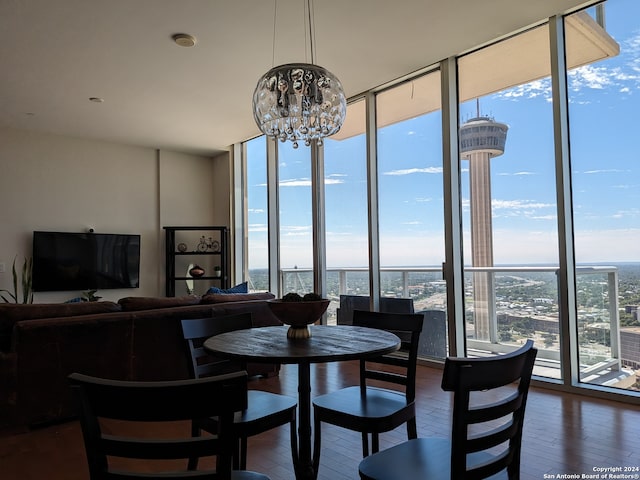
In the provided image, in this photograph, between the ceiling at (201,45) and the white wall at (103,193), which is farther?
the white wall at (103,193)

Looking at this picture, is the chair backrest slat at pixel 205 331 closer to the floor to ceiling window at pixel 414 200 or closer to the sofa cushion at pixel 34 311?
the sofa cushion at pixel 34 311

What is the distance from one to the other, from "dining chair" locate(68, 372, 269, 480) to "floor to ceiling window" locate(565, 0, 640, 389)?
10.9 feet

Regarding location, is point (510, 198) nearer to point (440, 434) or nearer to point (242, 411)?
point (440, 434)

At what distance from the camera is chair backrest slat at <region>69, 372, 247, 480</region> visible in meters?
0.99

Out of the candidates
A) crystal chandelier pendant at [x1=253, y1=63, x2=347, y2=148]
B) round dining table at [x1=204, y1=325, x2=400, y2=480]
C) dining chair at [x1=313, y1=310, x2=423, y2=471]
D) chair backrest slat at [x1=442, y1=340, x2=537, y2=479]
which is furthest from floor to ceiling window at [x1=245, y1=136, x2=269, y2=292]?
chair backrest slat at [x1=442, y1=340, x2=537, y2=479]

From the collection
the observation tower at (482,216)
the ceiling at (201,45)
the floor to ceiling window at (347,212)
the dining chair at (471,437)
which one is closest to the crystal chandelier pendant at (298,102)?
the ceiling at (201,45)

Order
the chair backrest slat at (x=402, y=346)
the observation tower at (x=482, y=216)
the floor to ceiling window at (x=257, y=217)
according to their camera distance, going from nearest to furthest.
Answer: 1. the chair backrest slat at (x=402, y=346)
2. the observation tower at (x=482, y=216)
3. the floor to ceiling window at (x=257, y=217)

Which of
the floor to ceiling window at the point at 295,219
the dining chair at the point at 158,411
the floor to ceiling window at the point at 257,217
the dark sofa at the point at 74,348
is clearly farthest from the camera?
the floor to ceiling window at the point at 257,217

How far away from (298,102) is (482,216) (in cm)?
238

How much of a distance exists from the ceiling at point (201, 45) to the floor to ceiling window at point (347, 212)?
1.93 feet

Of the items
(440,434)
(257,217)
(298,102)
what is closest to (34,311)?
(298,102)

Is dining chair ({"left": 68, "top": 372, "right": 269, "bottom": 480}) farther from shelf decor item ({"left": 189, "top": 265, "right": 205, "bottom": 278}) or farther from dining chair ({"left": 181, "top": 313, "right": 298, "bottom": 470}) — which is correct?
shelf decor item ({"left": 189, "top": 265, "right": 205, "bottom": 278})

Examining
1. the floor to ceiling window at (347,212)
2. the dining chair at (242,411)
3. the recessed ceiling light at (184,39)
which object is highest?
the recessed ceiling light at (184,39)

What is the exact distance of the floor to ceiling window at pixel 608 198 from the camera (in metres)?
3.28
